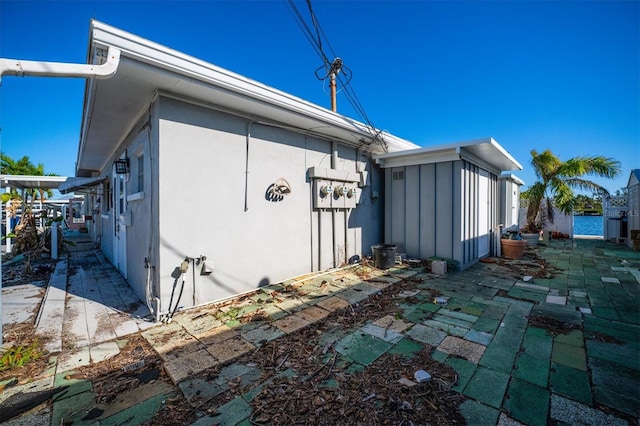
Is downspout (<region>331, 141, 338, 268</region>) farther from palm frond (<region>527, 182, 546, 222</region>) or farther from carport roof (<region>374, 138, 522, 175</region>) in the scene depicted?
palm frond (<region>527, 182, 546, 222</region>)

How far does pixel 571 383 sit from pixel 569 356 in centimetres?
54

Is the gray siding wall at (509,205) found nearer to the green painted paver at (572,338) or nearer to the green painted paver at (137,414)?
the green painted paver at (572,338)

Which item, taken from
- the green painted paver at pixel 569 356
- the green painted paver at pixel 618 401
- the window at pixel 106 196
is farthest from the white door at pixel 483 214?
the window at pixel 106 196

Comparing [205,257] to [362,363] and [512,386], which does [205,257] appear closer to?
[362,363]

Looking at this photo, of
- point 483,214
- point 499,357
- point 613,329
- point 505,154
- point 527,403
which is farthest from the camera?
point 483,214

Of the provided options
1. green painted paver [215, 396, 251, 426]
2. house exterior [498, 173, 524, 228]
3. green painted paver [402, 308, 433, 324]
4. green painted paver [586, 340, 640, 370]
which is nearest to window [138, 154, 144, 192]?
green painted paver [215, 396, 251, 426]

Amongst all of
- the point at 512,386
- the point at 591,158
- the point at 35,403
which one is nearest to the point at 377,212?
the point at 512,386

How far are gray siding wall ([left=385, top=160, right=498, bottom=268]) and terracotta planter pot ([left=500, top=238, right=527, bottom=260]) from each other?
2.02ft

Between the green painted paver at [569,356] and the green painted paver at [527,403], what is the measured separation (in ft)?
2.10

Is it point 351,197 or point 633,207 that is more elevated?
point 351,197

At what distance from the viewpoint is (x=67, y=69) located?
2.51 metres

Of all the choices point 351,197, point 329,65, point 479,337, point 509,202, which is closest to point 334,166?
point 351,197

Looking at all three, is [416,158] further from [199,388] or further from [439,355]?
[199,388]

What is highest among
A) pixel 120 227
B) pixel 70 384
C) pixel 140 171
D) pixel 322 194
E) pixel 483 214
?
pixel 140 171
